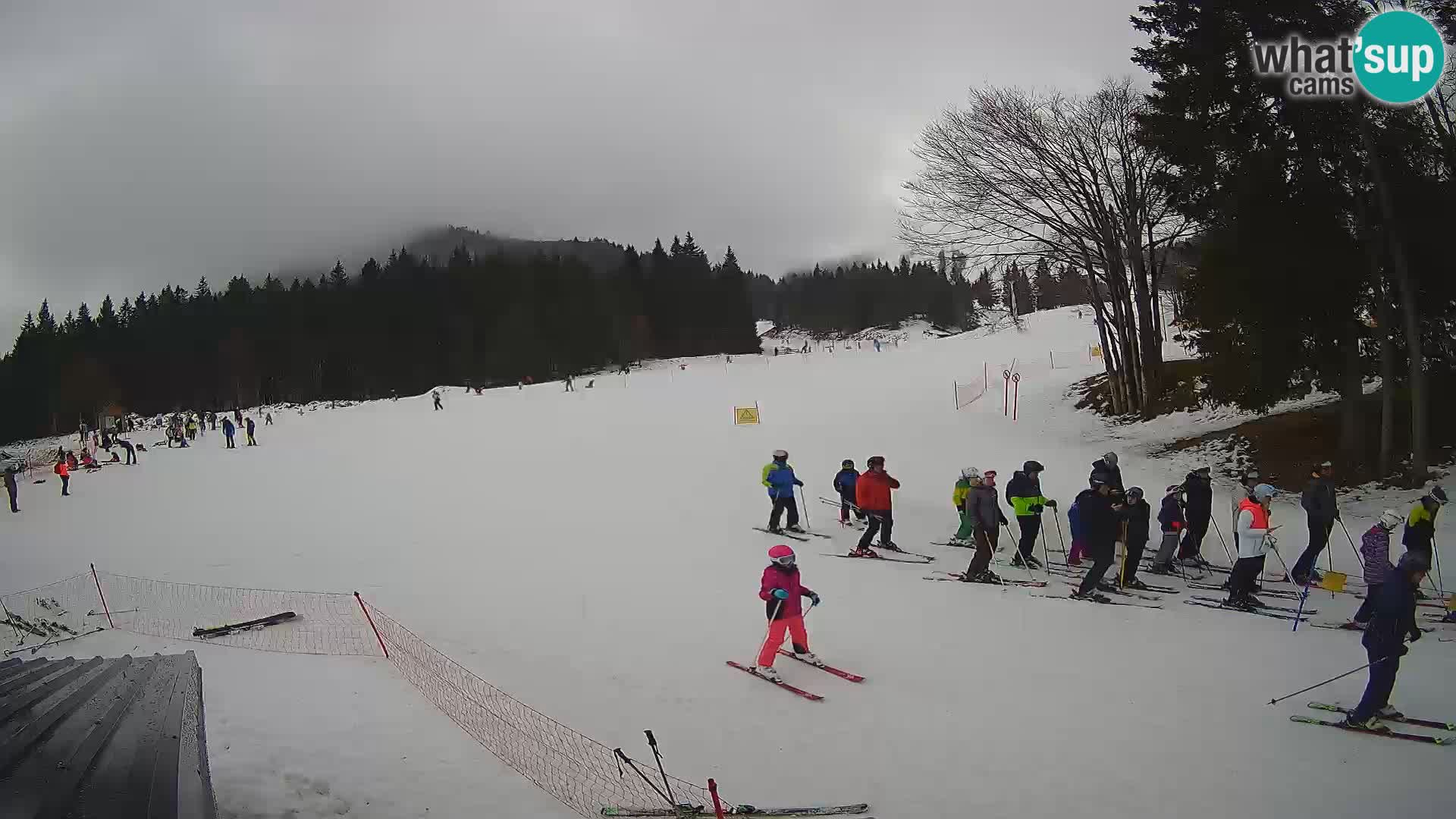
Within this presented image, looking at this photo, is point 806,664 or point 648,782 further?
point 806,664

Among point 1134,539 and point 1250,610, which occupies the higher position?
point 1134,539

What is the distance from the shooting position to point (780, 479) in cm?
1441

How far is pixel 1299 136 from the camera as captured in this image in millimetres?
14852

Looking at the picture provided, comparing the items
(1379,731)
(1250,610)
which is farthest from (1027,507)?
(1379,731)

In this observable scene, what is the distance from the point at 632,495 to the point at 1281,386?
1485 centimetres

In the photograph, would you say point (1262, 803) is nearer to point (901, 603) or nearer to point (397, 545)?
point (901, 603)

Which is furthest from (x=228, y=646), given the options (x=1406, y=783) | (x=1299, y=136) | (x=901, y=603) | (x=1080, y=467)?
(x=1299, y=136)

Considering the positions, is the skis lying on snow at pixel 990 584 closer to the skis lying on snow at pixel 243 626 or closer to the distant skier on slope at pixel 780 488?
the distant skier on slope at pixel 780 488

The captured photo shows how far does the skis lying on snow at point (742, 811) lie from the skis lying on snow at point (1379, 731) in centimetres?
403

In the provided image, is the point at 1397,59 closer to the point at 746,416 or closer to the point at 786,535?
the point at 786,535

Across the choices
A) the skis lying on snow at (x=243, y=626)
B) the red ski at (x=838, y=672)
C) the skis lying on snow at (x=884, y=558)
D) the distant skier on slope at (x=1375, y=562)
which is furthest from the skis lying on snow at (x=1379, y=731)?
the skis lying on snow at (x=243, y=626)

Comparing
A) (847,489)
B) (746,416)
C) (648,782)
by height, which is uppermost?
(746,416)

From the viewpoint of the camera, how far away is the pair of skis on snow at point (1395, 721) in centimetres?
582

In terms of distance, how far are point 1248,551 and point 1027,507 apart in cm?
306
